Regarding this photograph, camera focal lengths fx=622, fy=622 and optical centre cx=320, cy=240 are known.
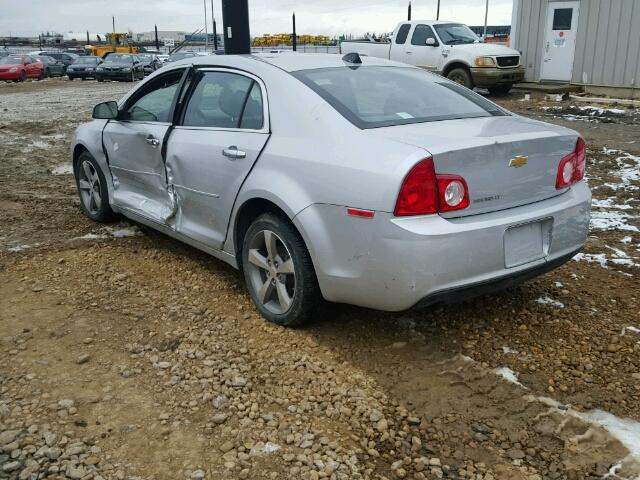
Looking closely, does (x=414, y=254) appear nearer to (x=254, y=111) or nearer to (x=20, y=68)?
(x=254, y=111)

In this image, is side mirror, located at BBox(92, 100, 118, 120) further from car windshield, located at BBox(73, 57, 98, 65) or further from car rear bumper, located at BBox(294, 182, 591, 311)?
car windshield, located at BBox(73, 57, 98, 65)

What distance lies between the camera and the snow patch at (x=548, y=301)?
13.1 ft

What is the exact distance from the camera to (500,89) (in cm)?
1675

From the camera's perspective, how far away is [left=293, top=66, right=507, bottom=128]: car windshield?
11.5ft

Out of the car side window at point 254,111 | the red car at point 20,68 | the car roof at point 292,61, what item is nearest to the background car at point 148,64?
the red car at point 20,68

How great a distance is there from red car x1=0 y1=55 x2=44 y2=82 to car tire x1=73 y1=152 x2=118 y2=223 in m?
29.7

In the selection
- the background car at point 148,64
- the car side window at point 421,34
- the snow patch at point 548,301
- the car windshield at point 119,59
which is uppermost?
the car side window at point 421,34

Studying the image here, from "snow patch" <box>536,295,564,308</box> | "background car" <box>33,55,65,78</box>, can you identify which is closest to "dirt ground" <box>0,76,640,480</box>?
"snow patch" <box>536,295,564,308</box>

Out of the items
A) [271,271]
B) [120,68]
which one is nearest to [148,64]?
[120,68]

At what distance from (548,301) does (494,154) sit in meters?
1.35

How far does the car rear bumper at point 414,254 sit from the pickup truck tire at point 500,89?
13948 millimetres

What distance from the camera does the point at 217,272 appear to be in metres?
4.70

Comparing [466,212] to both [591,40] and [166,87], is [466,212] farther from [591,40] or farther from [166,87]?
[591,40]

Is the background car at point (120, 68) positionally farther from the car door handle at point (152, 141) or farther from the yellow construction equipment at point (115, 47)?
the car door handle at point (152, 141)
